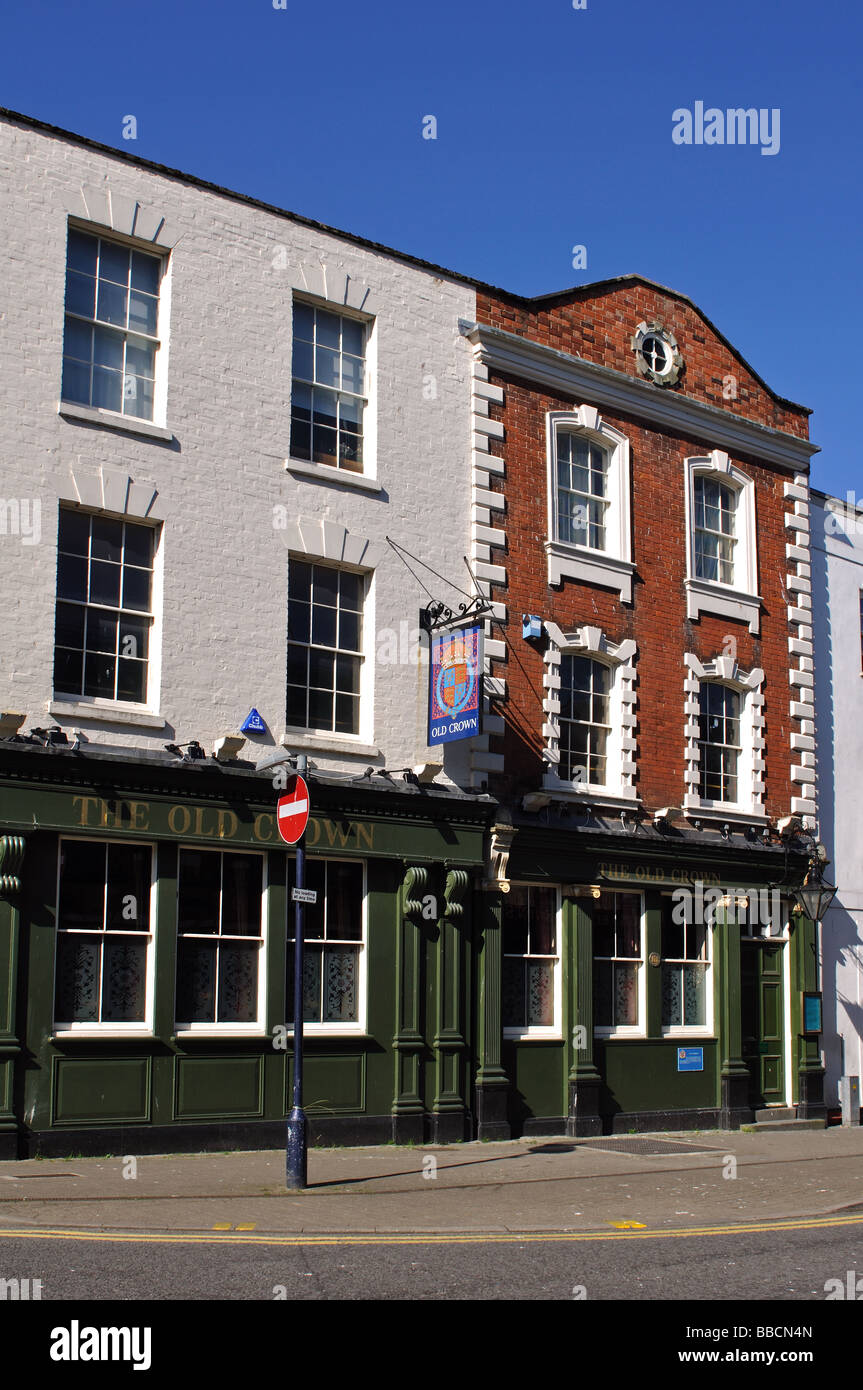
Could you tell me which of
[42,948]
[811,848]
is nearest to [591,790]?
[811,848]

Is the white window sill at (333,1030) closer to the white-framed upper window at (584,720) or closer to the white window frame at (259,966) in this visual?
the white window frame at (259,966)

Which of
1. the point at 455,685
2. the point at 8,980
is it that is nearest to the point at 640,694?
the point at 455,685

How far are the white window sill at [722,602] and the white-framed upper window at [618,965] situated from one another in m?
4.70

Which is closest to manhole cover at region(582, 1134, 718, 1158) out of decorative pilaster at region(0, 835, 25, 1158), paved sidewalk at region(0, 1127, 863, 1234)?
paved sidewalk at region(0, 1127, 863, 1234)

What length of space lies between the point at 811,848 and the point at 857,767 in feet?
8.16

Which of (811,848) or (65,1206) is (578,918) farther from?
(65,1206)

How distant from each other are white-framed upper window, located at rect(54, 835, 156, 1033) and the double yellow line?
4.65 metres

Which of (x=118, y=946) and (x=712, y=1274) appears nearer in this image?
(x=712, y=1274)

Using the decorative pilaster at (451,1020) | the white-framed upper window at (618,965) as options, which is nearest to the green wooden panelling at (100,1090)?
the decorative pilaster at (451,1020)

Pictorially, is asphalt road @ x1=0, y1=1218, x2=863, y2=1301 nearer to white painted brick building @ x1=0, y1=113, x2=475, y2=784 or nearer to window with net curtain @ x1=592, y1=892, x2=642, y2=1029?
white painted brick building @ x1=0, y1=113, x2=475, y2=784

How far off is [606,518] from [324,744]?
6.58m

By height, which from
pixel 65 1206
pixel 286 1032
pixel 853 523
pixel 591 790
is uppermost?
pixel 853 523

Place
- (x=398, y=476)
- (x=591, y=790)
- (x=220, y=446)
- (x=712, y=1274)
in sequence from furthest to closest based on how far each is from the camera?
(x=591, y=790) → (x=398, y=476) → (x=220, y=446) → (x=712, y=1274)

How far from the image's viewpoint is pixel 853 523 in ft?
84.2
